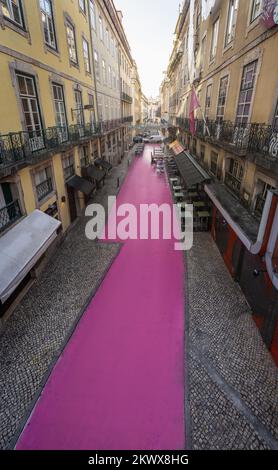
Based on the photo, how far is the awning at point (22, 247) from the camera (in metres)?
6.13

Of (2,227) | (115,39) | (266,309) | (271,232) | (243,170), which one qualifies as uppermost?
(115,39)

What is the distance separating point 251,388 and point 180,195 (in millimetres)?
13249

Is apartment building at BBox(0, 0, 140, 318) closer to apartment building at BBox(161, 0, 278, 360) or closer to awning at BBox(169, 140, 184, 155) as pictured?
apartment building at BBox(161, 0, 278, 360)

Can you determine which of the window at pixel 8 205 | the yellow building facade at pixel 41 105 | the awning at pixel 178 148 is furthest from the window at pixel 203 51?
the window at pixel 8 205

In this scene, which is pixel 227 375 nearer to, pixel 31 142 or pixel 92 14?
pixel 31 142

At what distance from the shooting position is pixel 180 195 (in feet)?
55.4

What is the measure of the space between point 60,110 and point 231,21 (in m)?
9.17

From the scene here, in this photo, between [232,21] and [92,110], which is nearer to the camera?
[232,21]

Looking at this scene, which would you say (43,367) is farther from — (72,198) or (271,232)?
(72,198)

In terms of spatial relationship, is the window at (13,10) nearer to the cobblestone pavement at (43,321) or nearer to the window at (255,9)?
the window at (255,9)

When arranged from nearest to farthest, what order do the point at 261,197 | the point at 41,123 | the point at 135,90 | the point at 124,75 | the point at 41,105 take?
the point at 261,197 < the point at 41,105 < the point at 41,123 < the point at 124,75 < the point at 135,90

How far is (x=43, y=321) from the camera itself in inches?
293

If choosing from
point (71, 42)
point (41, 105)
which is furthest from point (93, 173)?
point (71, 42)
